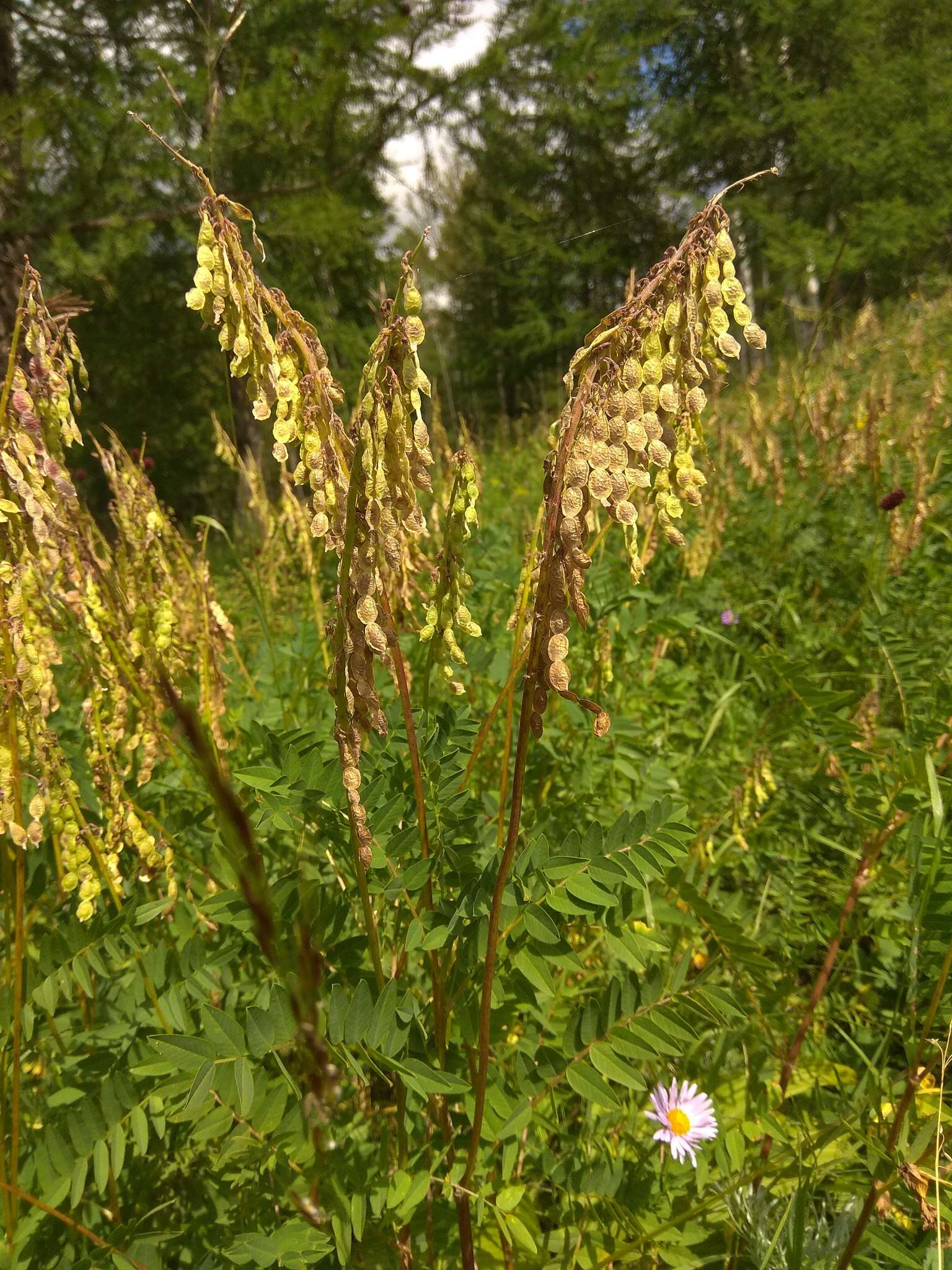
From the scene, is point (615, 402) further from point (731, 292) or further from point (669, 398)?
point (731, 292)

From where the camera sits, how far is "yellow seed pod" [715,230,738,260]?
79cm

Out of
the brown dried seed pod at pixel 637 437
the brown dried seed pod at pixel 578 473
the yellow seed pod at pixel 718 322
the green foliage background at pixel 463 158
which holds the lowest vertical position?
the brown dried seed pod at pixel 578 473

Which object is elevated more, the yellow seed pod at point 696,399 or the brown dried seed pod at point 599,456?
the yellow seed pod at point 696,399

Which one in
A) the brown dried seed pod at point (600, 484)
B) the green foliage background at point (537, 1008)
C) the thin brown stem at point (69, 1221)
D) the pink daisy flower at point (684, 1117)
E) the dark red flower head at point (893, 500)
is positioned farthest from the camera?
the dark red flower head at point (893, 500)

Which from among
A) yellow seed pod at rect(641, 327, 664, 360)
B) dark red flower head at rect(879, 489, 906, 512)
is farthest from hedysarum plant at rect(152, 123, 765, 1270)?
dark red flower head at rect(879, 489, 906, 512)

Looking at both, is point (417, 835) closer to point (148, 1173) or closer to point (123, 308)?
point (148, 1173)

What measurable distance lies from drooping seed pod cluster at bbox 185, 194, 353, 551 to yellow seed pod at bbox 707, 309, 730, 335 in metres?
0.43

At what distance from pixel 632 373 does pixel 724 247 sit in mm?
184

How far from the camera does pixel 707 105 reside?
48.9 ft

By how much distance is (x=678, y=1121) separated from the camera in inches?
53.4

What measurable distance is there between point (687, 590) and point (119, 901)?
2.28 m

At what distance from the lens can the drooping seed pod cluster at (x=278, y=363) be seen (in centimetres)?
81

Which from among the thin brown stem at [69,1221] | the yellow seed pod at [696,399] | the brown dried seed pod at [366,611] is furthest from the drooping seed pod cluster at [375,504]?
the thin brown stem at [69,1221]

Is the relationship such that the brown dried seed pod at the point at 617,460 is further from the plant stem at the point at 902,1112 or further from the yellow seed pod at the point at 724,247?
the plant stem at the point at 902,1112
